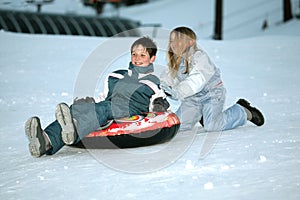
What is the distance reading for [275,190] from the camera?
2.97 metres

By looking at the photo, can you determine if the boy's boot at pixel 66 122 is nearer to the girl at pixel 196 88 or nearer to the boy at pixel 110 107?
the boy at pixel 110 107

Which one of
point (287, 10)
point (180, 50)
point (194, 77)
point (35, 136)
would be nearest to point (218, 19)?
point (287, 10)

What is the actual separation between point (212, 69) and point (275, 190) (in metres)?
1.83

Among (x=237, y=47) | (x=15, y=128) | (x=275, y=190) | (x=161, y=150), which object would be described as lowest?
(x=237, y=47)

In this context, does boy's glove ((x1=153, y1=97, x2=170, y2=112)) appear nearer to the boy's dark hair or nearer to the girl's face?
the boy's dark hair

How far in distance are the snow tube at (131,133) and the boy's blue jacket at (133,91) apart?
0.31ft

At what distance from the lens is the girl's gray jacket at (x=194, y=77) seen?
4.52m

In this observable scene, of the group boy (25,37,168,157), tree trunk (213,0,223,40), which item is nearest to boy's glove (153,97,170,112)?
boy (25,37,168,157)

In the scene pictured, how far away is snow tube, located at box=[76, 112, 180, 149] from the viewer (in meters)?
4.20

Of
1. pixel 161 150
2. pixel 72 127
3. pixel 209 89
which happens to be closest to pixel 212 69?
pixel 209 89

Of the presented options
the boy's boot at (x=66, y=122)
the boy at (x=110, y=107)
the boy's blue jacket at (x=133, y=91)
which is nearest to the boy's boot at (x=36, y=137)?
the boy at (x=110, y=107)

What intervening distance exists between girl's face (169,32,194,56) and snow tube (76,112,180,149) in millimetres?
645

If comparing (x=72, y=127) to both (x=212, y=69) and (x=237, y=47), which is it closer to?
(x=212, y=69)

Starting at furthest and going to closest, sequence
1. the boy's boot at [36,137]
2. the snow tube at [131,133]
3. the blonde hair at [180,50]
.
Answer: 1. the blonde hair at [180,50]
2. the snow tube at [131,133]
3. the boy's boot at [36,137]
